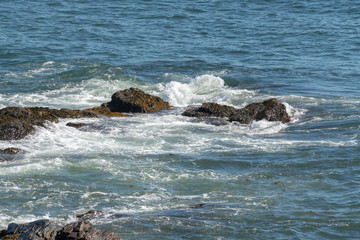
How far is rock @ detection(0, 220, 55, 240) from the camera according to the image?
8.88m

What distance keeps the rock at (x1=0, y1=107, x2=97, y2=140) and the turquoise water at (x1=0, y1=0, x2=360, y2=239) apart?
38 cm

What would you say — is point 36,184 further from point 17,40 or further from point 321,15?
point 321,15

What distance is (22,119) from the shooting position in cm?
1614

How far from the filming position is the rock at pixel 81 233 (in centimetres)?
884

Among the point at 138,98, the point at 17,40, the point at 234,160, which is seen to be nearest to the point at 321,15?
the point at 17,40

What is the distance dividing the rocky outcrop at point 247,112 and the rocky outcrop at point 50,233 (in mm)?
9632

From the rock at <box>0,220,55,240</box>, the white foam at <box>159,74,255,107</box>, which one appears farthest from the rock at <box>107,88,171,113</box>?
the rock at <box>0,220,55,240</box>

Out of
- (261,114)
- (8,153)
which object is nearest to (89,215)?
(8,153)

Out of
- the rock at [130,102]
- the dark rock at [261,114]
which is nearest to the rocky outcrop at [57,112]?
the rock at [130,102]

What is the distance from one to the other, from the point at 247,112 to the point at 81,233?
10189mm

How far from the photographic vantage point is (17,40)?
31.1 m

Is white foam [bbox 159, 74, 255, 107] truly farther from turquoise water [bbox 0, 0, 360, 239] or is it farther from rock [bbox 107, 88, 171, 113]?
rock [bbox 107, 88, 171, 113]

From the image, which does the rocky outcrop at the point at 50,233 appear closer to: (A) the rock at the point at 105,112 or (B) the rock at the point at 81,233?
(B) the rock at the point at 81,233

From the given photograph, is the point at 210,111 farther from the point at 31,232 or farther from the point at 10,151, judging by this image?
the point at 31,232
